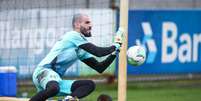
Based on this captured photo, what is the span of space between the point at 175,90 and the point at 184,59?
1600 mm

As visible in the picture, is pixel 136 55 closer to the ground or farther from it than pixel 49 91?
farther from it

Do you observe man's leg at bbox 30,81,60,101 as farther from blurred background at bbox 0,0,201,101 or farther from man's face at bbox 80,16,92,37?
blurred background at bbox 0,0,201,101

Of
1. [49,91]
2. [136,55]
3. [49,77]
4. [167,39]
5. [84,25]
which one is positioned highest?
[84,25]

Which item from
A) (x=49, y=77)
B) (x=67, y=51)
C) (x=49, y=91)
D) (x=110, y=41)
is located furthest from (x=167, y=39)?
(x=49, y=91)

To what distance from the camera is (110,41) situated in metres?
16.4

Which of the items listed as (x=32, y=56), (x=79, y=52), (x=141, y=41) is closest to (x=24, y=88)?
(x=32, y=56)

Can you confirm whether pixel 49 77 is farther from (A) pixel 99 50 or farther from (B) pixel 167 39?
(B) pixel 167 39

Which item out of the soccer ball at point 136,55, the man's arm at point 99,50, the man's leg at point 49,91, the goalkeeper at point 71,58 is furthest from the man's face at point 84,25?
the man's leg at point 49,91

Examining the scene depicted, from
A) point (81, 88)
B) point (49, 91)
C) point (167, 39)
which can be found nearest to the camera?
point (49, 91)

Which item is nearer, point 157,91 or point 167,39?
point 157,91

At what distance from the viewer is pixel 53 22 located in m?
16.9

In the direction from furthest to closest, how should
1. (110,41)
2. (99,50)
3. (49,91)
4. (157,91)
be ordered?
1. (157,91)
2. (110,41)
3. (99,50)
4. (49,91)

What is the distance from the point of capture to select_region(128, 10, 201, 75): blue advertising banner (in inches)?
701

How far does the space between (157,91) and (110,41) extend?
1338 mm
